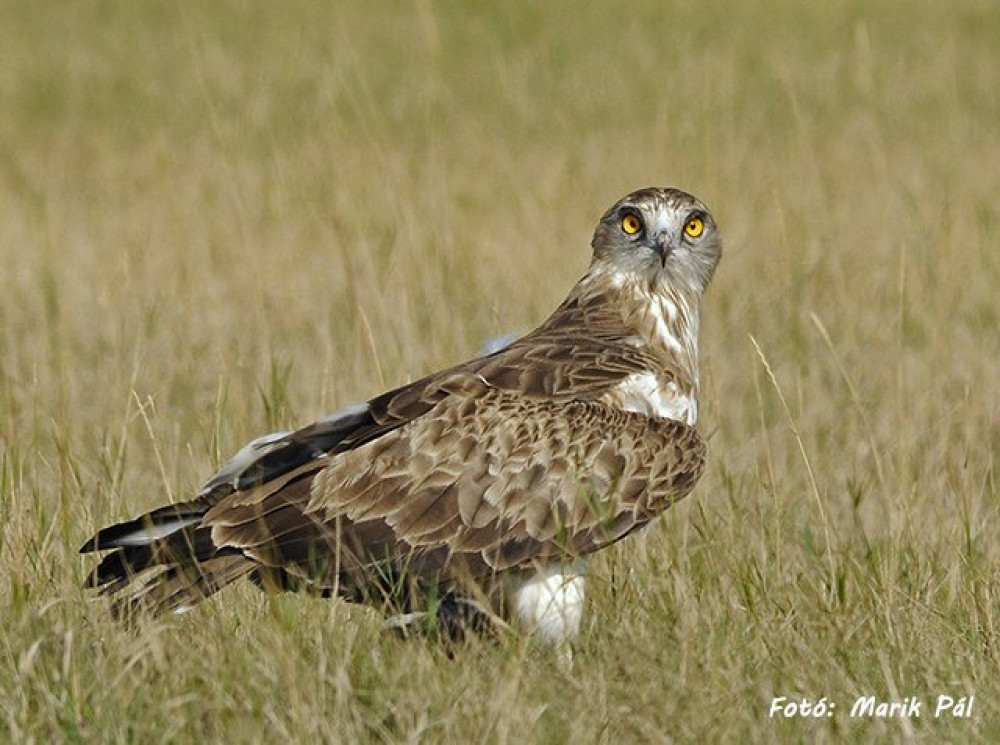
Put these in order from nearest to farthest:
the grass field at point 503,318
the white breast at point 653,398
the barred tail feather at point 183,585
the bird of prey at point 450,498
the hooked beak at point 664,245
Answer: the grass field at point 503,318, the barred tail feather at point 183,585, the bird of prey at point 450,498, the white breast at point 653,398, the hooked beak at point 664,245

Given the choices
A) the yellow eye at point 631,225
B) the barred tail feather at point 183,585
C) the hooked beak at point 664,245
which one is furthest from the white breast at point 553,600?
the yellow eye at point 631,225

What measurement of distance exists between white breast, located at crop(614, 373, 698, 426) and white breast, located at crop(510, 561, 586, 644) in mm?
480

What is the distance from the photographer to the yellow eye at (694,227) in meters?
5.96

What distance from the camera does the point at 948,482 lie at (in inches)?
247

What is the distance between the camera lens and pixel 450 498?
5.02m

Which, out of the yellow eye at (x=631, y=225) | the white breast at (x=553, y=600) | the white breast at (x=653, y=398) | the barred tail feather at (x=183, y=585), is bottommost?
the white breast at (x=553, y=600)

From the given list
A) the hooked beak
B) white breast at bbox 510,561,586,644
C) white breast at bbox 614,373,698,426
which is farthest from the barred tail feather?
the hooked beak

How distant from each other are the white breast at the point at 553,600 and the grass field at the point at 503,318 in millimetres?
80

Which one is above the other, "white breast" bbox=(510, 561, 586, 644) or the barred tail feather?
the barred tail feather

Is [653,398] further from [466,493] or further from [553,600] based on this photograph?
[553,600]

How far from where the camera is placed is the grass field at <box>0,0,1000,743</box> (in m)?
4.11

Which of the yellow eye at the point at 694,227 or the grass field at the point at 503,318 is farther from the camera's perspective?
the yellow eye at the point at 694,227

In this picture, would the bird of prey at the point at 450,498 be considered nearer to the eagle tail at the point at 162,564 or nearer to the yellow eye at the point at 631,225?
the eagle tail at the point at 162,564

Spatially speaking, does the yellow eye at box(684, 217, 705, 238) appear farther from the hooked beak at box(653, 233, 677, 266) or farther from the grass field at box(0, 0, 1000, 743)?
the grass field at box(0, 0, 1000, 743)
